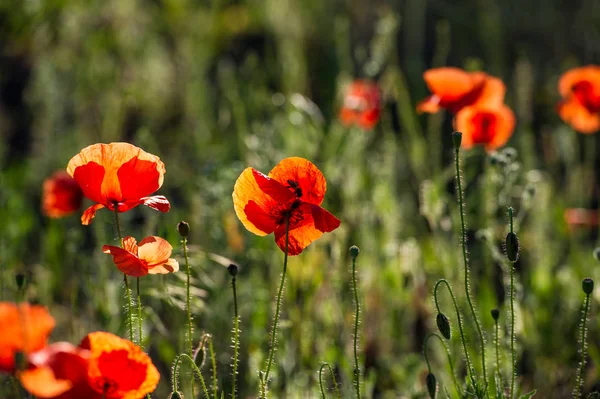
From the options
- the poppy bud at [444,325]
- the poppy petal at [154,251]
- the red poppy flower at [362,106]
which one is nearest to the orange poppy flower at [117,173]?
the poppy petal at [154,251]

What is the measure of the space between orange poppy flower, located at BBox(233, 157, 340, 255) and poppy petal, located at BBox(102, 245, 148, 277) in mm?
224

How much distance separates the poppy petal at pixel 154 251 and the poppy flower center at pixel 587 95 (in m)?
1.84

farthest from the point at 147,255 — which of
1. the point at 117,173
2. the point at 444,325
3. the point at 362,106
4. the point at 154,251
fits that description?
the point at 362,106

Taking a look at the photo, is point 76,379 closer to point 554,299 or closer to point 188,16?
point 554,299

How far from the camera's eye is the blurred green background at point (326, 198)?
2.59 metres

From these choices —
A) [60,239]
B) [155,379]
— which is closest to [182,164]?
[60,239]

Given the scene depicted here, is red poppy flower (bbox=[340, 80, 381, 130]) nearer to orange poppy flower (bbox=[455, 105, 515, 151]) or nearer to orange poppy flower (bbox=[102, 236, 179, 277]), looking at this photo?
orange poppy flower (bbox=[455, 105, 515, 151])

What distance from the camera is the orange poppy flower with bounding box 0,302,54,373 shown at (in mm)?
1274

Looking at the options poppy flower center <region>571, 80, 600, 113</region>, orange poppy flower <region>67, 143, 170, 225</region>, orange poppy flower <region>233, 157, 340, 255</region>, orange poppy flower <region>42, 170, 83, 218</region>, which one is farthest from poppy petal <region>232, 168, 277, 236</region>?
poppy flower center <region>571, 80, 600, 113</region>

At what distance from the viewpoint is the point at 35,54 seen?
5512 millimetres

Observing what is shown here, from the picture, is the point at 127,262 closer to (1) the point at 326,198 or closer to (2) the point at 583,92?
(1) the point at 326,198

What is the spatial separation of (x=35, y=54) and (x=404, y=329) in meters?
3.70

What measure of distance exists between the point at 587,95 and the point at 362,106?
0.80m

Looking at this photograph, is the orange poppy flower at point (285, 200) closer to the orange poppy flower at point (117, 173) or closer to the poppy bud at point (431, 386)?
the orange poppy flower at point (117, 173)
